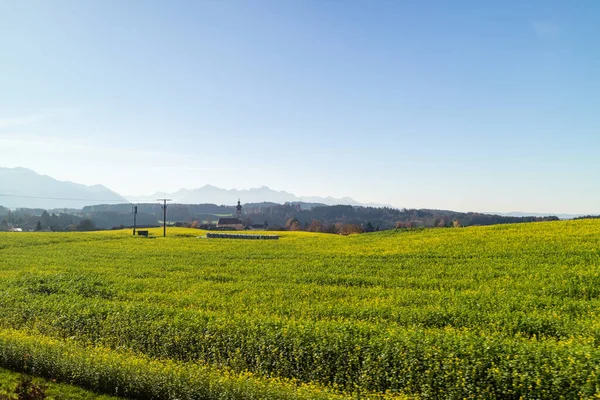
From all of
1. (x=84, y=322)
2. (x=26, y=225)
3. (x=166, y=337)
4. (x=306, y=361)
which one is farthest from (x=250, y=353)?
(x=26, y=225)

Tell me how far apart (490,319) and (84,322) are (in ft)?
60.2

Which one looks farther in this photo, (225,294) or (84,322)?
(225,294)

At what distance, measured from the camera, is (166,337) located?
50.4 feet

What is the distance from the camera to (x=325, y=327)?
48.8ft

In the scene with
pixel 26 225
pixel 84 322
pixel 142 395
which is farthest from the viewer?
pixel 26 225

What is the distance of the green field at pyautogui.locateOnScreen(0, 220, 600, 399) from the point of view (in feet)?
36.9

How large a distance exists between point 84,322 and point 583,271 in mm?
27674

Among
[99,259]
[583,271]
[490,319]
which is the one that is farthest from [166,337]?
[99,259]

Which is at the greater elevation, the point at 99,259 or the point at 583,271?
the point at 583,271

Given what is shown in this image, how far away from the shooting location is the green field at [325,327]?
36.9 feet

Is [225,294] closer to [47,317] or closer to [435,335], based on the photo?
[47,317]

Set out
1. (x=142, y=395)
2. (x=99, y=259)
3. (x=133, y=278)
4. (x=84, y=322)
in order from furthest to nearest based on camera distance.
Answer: (x=99, y=259) → (x=133, y=278) → (x=84, y=322) → (x=142, y=395)

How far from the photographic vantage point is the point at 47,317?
18.6 meters

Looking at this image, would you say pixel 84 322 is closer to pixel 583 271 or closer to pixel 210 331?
pixel 210 331
